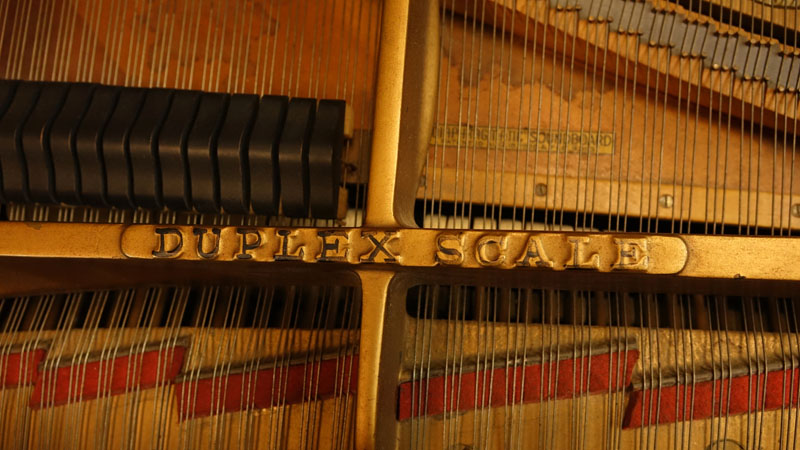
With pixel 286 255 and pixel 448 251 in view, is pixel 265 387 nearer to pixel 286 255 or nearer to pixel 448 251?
pixel 286 255

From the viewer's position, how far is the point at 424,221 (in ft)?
7.31

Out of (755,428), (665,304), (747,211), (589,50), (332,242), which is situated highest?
(589,50)

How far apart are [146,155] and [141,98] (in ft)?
0.70

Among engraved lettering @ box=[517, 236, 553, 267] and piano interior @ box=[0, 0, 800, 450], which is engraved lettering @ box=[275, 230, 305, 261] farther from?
engraved lettering @ box=[517, 236, 553, 267]

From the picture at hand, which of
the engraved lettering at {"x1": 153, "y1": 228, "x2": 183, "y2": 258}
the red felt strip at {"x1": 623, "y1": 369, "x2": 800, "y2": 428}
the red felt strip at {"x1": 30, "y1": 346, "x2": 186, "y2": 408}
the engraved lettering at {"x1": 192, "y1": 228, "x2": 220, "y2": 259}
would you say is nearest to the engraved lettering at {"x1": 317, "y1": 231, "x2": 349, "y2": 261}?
the engraved lettering at {"x1": 192, "y1": 228, "x2": 220, "y2": 259}

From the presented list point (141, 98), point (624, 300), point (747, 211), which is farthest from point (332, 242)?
point (747, 211)

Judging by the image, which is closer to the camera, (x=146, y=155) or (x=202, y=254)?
(x=202, y=254)

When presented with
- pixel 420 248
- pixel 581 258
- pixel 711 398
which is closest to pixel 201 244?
pixel 420 248

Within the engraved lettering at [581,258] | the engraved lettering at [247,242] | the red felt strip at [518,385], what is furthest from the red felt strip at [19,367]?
the engraved lettering at [581,258]

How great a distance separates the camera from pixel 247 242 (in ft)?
5.96

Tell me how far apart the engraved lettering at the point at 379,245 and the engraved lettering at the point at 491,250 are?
0.22 m

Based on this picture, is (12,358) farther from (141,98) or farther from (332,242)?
(332,242)

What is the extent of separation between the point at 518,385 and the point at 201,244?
3.37 feet

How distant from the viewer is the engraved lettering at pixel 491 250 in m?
1.77
